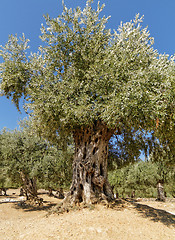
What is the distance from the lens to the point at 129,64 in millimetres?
10617

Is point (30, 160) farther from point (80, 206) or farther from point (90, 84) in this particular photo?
point (90, 84)

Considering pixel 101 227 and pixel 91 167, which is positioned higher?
pixel 91 167

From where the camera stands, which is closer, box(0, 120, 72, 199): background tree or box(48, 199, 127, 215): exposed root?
box(48, 199, 127, 215): exposed root

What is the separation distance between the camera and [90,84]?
1114cm

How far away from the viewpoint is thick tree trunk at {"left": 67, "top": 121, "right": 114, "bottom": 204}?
11171mm

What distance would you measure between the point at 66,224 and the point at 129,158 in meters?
10.3

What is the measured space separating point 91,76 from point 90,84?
0.57 metres

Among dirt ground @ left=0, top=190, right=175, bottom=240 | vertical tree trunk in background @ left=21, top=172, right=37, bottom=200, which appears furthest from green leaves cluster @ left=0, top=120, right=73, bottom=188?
dirt ground @ left=0, top=190, right=175, bottom=240

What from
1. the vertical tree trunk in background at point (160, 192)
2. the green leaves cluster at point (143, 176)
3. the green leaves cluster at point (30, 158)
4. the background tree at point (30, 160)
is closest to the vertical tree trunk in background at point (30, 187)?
the background tree at point (30, 160)

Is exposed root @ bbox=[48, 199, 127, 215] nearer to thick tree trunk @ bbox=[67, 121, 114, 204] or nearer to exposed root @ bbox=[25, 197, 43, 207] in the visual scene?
thick tree trunk @ bbox=[67, 121, 114, 204]

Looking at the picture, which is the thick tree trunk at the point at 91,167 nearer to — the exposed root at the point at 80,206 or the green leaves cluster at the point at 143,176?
the exposed root at the point at 80,206

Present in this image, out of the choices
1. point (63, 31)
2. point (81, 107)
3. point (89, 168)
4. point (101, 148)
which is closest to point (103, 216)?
point (89, 168)

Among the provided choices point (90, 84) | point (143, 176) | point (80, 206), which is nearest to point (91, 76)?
point (90, 84)

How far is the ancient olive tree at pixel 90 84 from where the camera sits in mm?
9391
